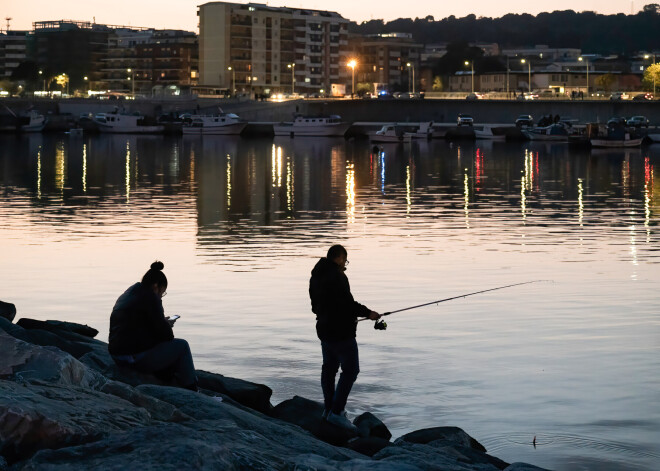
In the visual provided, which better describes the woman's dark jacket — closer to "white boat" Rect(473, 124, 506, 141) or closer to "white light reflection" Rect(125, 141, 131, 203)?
"white light reflection" Rect(125, 141, 131, 203)

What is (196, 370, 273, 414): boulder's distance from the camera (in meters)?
12.0

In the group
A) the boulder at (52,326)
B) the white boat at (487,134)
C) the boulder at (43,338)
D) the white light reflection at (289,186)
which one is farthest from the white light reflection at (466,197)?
the white boat at (487,134)

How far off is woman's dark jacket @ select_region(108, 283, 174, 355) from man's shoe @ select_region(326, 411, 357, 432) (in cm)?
167

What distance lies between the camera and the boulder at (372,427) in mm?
11398

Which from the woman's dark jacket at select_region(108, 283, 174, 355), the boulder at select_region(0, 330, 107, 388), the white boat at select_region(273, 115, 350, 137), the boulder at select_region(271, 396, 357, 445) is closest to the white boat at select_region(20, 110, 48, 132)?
the white boat at select_region(273, 115, 350, 137)

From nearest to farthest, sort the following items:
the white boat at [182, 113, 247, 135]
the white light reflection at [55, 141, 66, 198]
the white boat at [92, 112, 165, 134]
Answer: the white light reflection at [55, 141, 66, 198] → the white boat at [182, 113, 247, 135] → the white boat at [92, 112, 165, 134]

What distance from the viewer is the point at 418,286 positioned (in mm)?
20750

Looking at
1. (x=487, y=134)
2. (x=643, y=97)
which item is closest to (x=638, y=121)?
(x=487, y=134)

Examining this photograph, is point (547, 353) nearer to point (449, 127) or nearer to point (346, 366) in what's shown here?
point (346, 366)

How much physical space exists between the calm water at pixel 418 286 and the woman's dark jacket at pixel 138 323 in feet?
7.04

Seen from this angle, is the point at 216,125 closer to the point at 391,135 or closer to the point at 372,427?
the point at 391,135

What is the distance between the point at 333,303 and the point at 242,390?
160 cm

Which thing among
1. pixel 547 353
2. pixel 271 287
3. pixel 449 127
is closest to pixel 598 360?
pixel 547 353

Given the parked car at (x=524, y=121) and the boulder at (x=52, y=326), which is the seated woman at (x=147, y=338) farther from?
the parked car at (x=524, y=121)
